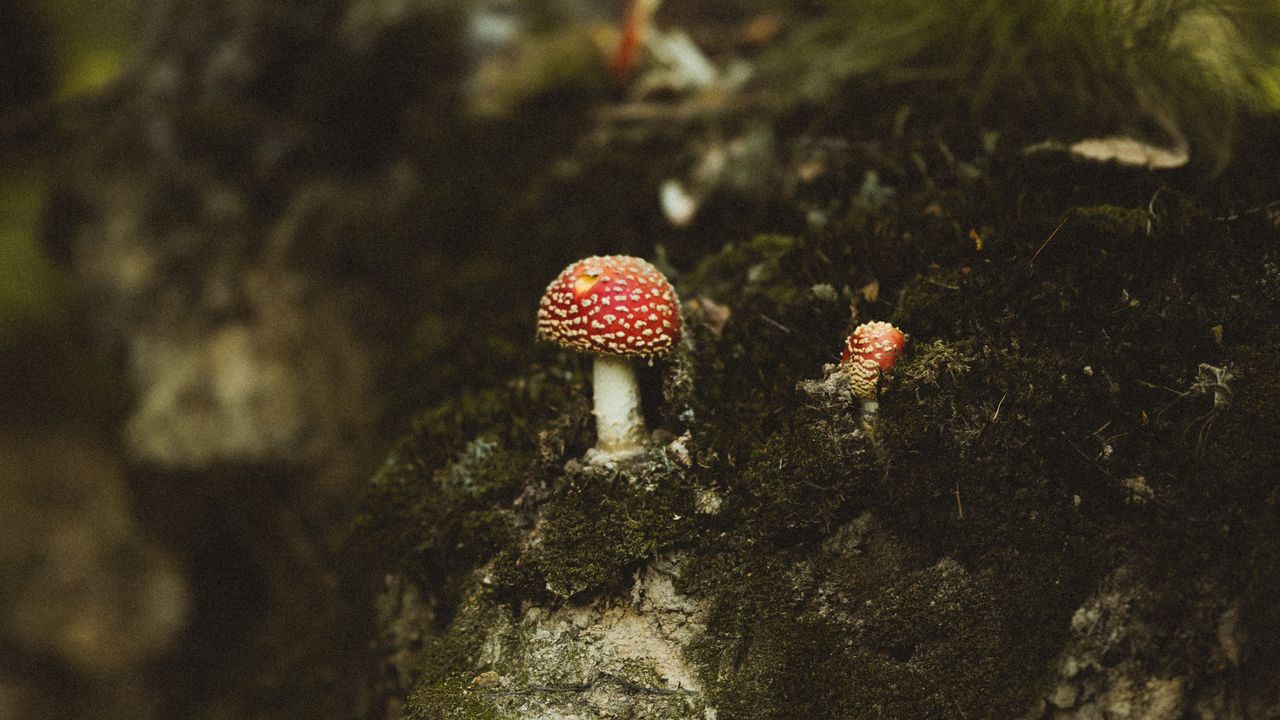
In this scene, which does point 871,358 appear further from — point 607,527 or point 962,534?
point 607,527

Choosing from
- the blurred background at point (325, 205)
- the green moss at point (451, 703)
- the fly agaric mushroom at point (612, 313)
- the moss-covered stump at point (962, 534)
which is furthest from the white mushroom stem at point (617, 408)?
the green moss at point (451, 703)

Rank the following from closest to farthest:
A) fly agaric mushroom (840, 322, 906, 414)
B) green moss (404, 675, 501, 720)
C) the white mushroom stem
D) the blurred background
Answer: green moss (404, 675, 501, 720), fly agaric mushroom (840, 322, 906, 414), the white mushroom stem, the blurred background

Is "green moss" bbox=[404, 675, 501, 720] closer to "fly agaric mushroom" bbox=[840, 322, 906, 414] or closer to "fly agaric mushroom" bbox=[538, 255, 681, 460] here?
"fly agaric mushroom" bbox=[538, 255, 681, 460]

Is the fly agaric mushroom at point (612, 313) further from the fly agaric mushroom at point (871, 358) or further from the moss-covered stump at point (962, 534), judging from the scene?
the fly agaric mushroom at point (871, 358)

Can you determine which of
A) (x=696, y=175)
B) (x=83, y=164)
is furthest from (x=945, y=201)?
(x=83, y=164)

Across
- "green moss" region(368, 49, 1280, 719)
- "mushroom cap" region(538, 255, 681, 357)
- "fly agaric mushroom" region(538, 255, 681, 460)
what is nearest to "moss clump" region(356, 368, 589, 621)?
"green moss" region(368, 49, 1280, 719)

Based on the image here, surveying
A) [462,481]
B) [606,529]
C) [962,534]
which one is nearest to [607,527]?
[606,529]

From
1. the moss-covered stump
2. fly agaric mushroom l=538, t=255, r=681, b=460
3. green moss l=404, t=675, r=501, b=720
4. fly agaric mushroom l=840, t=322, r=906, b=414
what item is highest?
fly agaric mushroom l=538, t=255, r=681, b=460
